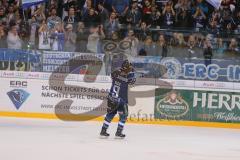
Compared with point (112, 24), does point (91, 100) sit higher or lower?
lower

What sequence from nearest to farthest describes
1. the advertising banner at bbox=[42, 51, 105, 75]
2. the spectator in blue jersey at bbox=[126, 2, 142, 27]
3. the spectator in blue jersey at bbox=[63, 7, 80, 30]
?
1. the advertising banner at bbox=[42, 51, 105, 75]
2. the spectator in blue jersey at bbox=[63, 7, 80, 30]
3. the spectator in blue jersey at bbox=[126, 2, 142, 27]

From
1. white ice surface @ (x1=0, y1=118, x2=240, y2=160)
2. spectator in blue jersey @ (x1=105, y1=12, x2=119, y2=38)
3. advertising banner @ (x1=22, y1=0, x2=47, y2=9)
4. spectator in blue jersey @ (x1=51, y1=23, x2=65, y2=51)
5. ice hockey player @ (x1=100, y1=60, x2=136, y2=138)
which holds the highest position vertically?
advertising banner @ (x1=22, y1=0, x2=47, y2=9)

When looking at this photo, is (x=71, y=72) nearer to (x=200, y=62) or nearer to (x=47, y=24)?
(x=47, y=24)

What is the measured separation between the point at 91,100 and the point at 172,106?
7.22 feet

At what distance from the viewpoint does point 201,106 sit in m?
15.0

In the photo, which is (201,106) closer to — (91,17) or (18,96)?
(91,17)

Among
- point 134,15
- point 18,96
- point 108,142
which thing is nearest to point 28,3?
point 18,96

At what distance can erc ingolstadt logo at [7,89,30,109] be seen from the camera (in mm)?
14836

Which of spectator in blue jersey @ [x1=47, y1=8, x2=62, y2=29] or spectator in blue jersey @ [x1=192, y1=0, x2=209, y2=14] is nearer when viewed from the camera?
spectator in blue jersey @ [x1=47, y1=8, x2=62, y2=29]

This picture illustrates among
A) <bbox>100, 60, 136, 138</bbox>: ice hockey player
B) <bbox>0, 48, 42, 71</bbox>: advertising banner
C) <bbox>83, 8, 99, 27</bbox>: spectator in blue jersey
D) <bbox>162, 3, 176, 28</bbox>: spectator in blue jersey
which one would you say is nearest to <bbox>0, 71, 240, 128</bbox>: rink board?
<bbox>0, 48, 42, 71</bbox>: advertising banner

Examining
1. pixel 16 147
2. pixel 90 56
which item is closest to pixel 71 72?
pixel 90 56

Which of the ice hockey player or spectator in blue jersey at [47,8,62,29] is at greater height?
spectator in blue jersey at [47,8,62,29]

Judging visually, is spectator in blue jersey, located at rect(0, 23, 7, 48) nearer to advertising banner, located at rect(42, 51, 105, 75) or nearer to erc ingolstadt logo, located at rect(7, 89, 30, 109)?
advertising banner, located at rect(42, 51, 105, 75)

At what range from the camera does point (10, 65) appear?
14.8 meters
